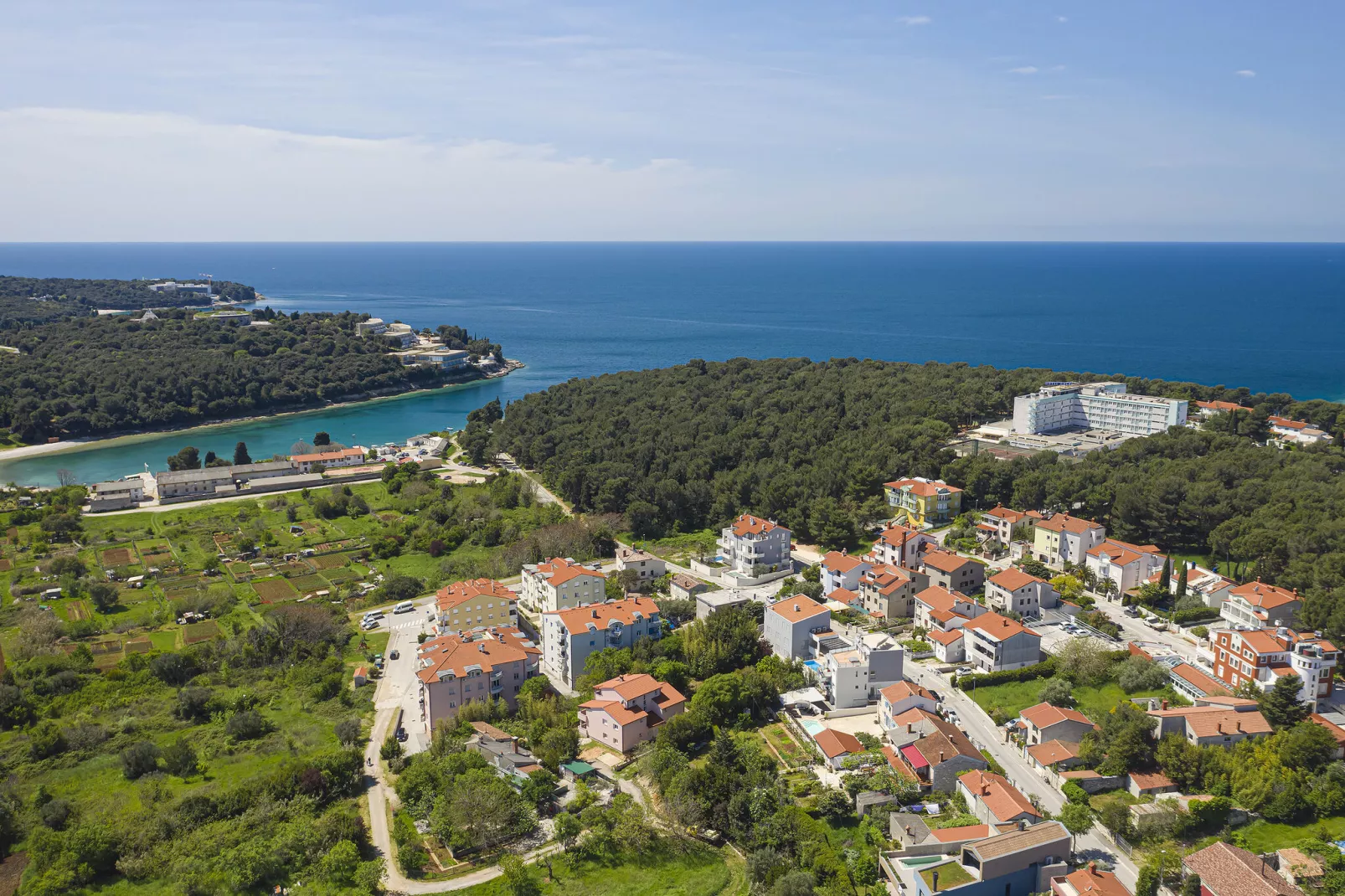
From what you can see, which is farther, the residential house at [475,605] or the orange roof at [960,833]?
the residential house at [475,605]

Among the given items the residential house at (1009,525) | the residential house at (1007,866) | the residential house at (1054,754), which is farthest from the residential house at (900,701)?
the residential house at (1009,525)

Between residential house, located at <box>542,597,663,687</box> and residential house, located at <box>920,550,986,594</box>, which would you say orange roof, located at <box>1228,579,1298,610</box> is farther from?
residential house, located at <box>542,597,663,687</box>

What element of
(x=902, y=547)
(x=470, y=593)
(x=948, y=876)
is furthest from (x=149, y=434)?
(x=948, y=876)

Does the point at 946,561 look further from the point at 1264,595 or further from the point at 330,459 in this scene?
the point at 330,459

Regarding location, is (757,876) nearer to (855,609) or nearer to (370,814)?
(370,814)

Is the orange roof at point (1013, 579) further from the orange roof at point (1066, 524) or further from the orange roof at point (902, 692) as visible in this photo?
the orange roof at point (902, 692)
